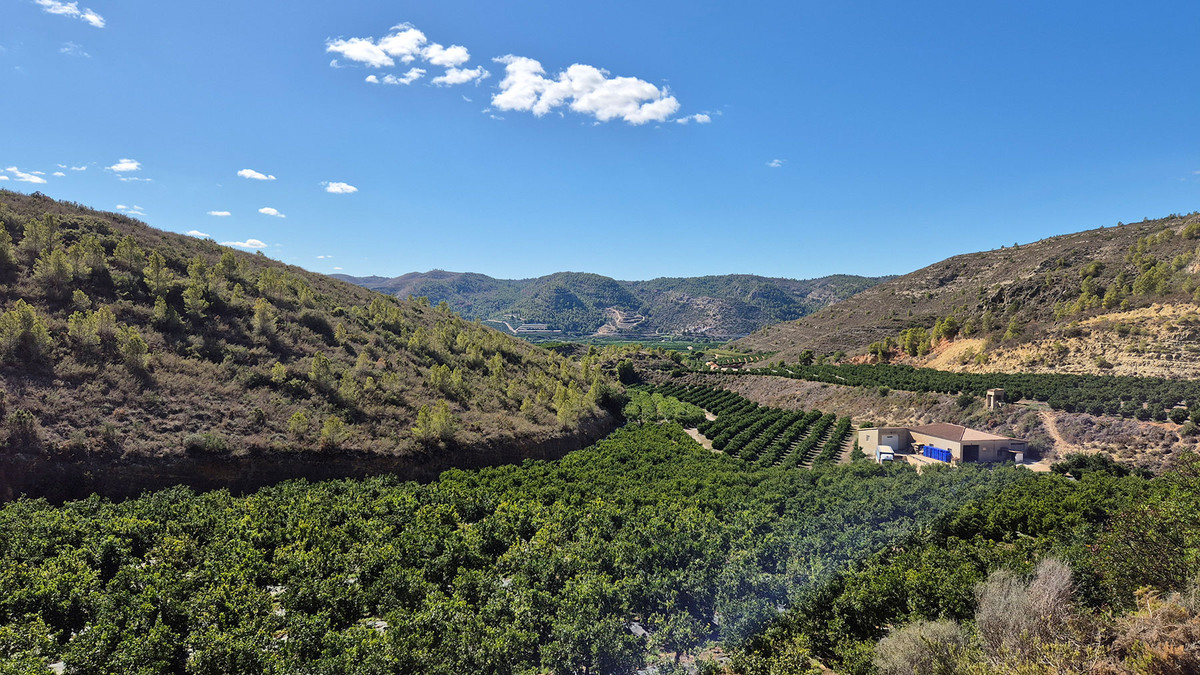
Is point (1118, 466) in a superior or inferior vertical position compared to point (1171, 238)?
inferior

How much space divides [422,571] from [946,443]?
122 feet

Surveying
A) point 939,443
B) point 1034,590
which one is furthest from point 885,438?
point 1034,590

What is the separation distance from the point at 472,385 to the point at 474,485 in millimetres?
15106

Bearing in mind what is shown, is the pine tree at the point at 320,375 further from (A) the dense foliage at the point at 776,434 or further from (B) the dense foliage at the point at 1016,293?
(B) the dense foliage at the point at 1016,293

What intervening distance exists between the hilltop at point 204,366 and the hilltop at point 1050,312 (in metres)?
49.9

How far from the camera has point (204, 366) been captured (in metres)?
26.6

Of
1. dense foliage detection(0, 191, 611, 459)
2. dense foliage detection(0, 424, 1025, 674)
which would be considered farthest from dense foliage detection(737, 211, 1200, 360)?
dense foliage detection(0, 191, 611, 459)

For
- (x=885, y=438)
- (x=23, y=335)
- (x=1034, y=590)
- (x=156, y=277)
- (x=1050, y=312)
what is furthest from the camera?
(x=1050, y=312)

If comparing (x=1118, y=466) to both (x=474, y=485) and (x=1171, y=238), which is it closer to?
(x=474, y=485)

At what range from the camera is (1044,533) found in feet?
53.3

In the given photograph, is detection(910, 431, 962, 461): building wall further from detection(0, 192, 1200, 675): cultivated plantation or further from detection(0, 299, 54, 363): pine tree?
detection(0, 299, 54, 363): pine tree

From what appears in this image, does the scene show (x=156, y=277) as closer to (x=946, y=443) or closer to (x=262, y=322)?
(x=262, y=322)

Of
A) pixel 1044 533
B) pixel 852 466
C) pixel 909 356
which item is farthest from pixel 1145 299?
pixel 1044 533

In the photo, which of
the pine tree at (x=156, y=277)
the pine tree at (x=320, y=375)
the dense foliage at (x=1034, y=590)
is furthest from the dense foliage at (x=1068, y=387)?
the pine tree at (x=156, y=277)
